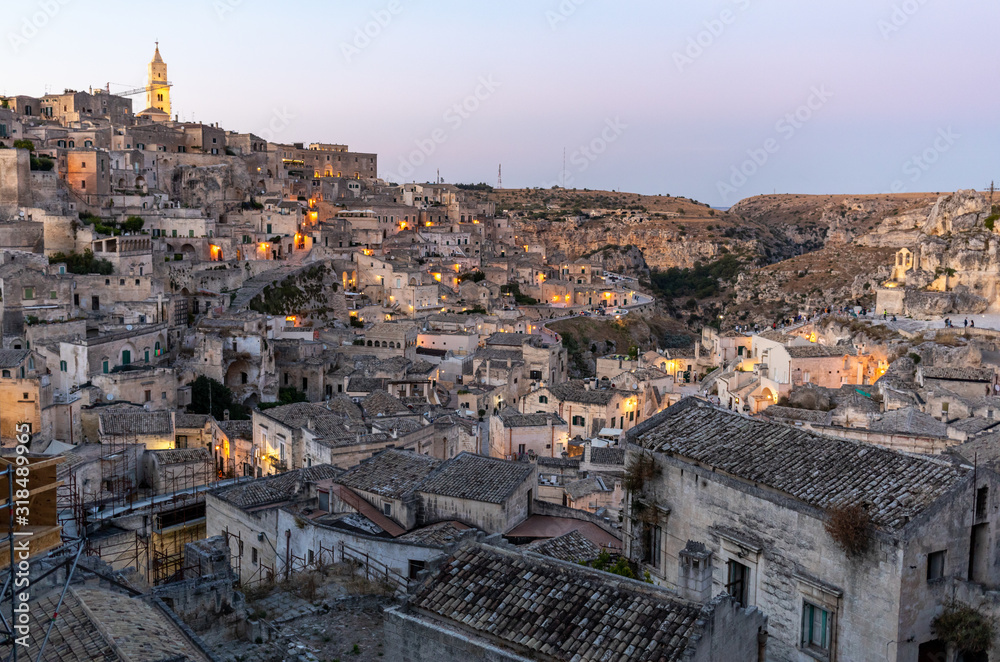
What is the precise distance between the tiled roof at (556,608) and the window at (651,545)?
11.5ft

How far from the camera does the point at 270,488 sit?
780 inches

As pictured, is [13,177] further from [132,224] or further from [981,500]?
[981,500]

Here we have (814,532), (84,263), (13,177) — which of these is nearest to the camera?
(814,532)

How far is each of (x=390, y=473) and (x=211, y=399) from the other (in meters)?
17.4

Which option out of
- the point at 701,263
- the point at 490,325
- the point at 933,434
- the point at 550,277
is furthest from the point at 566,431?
the point at 701,263

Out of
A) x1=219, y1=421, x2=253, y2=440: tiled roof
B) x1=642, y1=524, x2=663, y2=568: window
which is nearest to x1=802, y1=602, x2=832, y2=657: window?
x1=642, y1=524, x2=663, y2=568: window

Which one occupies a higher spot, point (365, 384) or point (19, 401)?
point (19, 401)

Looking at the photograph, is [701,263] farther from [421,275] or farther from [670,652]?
[670,652]

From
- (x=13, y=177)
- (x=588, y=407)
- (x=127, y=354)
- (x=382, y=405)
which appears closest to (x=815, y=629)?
(x=382, y=405)

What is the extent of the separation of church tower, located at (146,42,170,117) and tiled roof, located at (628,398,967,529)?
257 feet

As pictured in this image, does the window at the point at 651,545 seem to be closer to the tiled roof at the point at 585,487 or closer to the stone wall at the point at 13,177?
the tiled roof at the point at 585,487

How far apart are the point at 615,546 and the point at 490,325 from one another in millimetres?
36323

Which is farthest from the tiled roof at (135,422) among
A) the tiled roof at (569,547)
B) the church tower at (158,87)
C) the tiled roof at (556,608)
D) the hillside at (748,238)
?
the church tower at (158,87)

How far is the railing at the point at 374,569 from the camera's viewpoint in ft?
45.4
